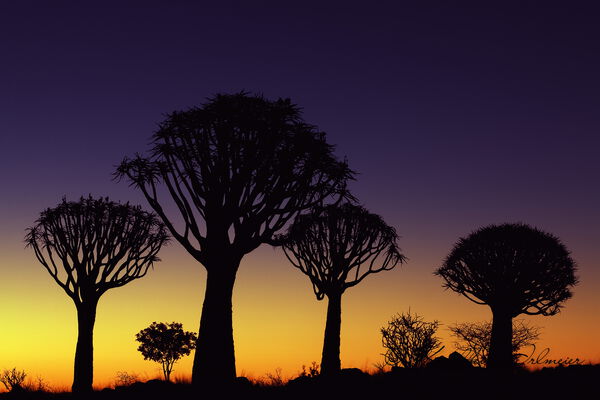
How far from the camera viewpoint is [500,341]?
109 ft

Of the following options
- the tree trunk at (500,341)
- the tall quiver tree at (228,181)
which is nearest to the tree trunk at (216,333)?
the tall quiver tree at (228,181)

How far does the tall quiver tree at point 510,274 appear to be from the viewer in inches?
1325

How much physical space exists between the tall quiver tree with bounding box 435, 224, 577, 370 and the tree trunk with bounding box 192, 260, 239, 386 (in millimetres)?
18316

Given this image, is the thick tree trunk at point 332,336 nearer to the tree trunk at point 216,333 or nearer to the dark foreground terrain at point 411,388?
the dark foreground terrain at point 411,388

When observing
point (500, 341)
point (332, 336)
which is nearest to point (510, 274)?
point (500, 341)

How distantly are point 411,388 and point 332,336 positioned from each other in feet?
39.5

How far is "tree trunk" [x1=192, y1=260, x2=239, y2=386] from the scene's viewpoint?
19.7 m

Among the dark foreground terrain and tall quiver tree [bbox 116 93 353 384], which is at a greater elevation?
tall quiver tree [bbox 116 93 353 384]

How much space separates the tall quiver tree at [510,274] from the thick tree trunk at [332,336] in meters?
10.1

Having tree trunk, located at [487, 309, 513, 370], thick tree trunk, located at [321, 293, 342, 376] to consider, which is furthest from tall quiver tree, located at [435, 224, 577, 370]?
thick tree trunk, located at [321, 293, 342, 376]

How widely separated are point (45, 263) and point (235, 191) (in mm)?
12681

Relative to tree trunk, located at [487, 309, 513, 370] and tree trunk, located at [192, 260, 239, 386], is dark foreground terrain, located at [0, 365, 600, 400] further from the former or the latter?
tree trunk, located at [487, 309, 513, 370]

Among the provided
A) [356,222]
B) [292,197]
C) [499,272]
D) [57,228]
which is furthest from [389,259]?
[57,228]

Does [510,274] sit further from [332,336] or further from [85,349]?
[85,349]
